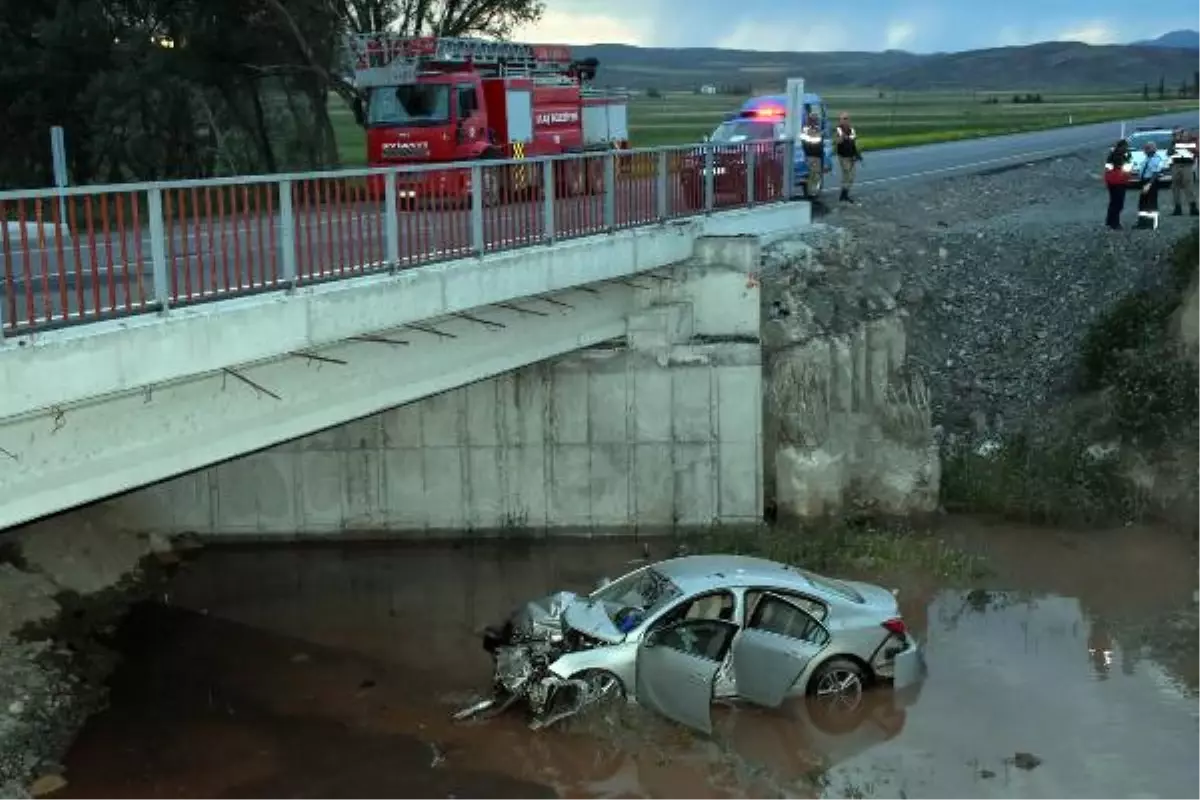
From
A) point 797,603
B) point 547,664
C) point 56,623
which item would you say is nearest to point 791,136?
point 797,603

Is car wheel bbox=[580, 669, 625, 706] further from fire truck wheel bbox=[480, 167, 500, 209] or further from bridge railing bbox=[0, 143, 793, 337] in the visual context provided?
fire truck wheel bbox=[480, 167, 500, 209]

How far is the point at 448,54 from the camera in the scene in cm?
2238

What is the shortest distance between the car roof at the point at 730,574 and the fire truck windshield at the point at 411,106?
404 inches

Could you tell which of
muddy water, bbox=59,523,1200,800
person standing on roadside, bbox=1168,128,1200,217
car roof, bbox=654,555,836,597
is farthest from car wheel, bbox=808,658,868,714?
person standing on roadside, bbox=1168,128,1200,217

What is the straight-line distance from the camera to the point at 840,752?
11.9 metres

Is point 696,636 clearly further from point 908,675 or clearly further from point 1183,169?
point 1183,169

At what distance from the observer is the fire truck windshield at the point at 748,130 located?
90.8 feet

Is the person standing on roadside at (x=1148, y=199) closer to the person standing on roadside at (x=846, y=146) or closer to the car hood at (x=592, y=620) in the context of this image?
the person standing on roadside at (x=846, y=146)

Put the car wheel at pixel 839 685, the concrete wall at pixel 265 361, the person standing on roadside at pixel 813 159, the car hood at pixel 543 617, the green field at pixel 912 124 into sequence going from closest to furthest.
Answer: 1. the concrete wall at pixel 265 361
2. the car wheel at pixel 839 685
3. the car hood at pixel 543 617
4. the person standing on roadside at pixel 813 159
5. the green field at pixel 912 124

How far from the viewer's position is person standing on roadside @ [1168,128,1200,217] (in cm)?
2536

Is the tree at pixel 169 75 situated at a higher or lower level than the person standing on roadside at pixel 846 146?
higher

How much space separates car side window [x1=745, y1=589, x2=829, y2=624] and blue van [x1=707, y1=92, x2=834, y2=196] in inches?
565

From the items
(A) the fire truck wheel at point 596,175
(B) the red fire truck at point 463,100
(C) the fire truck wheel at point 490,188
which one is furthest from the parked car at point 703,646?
(B) the red fire truck at point 463,100

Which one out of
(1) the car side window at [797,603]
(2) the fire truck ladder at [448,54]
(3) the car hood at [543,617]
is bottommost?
(3) the car hood at [543,617]
